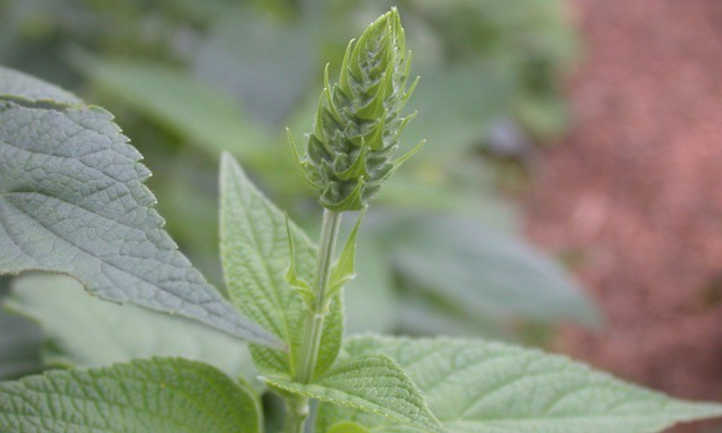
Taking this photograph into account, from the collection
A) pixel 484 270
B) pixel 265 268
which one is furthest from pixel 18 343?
pixel 484 270

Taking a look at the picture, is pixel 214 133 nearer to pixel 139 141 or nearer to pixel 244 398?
pixel 139 141

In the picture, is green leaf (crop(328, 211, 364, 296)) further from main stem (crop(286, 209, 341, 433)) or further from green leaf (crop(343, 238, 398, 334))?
green leaf (crop(343, 238, 398, 334))

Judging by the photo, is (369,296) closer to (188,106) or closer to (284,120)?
(188,106)

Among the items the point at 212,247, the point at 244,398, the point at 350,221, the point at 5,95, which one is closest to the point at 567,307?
the point at 350,221

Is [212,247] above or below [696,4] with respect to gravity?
below

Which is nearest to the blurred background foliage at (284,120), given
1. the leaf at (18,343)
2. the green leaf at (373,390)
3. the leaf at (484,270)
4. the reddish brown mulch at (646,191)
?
the leaf at (484,270)

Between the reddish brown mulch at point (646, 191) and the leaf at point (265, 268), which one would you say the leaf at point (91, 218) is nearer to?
the leaf at point (265, 268)
